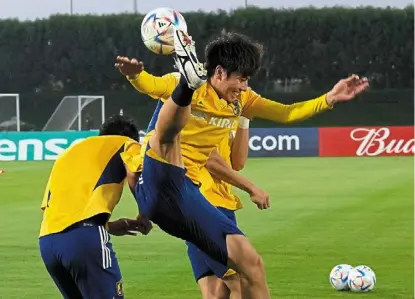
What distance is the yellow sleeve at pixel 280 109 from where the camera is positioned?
8344mm

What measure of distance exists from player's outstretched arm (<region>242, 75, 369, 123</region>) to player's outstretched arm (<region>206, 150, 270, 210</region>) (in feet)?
1.53

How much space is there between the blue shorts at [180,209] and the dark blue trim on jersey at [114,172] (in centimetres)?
28

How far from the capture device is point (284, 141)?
39156mm

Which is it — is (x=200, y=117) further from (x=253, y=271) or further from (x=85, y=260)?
(x=85, y=260)

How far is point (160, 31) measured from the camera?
327 inches

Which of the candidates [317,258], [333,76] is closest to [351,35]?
[333,76]

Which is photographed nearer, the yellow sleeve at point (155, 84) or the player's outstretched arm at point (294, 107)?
the yellow sleeve at point (155, 84)

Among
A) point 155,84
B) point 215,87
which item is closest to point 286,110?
point 155,84

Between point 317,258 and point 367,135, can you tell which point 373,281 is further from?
point 367,135

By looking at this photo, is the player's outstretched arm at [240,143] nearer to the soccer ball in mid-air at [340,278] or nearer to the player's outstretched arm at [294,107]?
the player's outstretched arm at [294,107]

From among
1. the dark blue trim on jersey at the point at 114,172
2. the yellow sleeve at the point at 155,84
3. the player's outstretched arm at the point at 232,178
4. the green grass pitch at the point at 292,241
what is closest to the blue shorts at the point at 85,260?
the dark blue trim on jersey at the point at 114,172

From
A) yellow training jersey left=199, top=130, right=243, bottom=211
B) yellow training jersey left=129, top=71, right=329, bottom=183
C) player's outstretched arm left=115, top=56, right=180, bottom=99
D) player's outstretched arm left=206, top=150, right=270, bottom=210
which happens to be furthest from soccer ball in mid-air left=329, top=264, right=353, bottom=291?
player's outstretched arm left=115, top=56, right=180, bottom=99

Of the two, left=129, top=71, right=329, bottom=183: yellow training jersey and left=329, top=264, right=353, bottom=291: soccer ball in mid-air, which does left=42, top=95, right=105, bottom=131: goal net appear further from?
left=129, top=71, right=329, bottom=183: yellow training jersey

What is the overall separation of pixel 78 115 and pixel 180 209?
37.8 m
